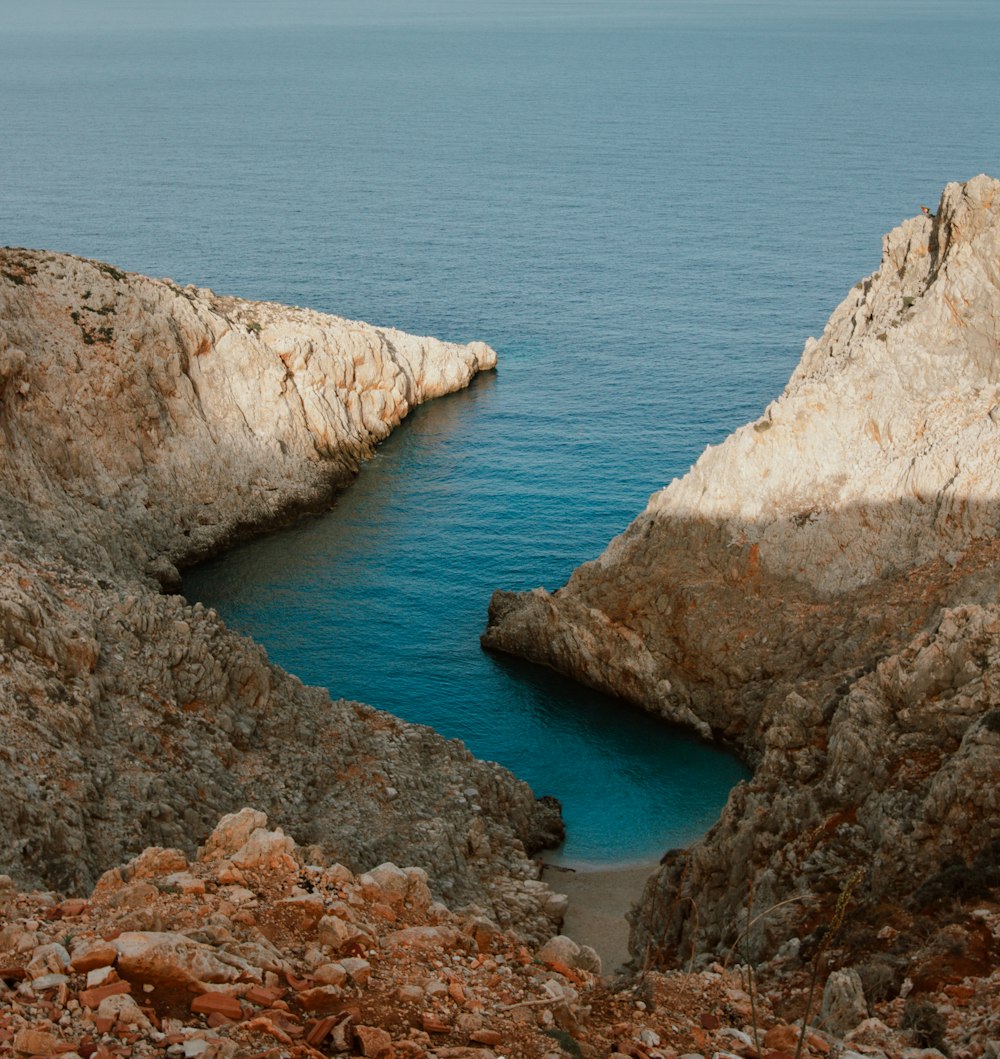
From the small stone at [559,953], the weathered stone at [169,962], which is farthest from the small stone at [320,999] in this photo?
the small stone at [559,953]

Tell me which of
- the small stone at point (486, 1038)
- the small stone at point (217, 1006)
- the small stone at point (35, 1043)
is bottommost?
the small stone at point (486, 1038)

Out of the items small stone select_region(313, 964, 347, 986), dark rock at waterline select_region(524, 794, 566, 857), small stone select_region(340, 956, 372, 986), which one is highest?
small stone select_region(313, 964, 347, 986)

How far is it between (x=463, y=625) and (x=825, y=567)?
18438 millimetres

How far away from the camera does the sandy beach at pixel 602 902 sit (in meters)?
38.7

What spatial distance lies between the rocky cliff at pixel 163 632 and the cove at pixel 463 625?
357cm

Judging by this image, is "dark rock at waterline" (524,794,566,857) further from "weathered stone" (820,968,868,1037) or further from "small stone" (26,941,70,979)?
"small stone" (26,941,70,979)

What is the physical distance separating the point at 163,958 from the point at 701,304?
9572cm

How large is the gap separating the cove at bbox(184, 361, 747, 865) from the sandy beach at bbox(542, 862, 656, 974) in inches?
61.6

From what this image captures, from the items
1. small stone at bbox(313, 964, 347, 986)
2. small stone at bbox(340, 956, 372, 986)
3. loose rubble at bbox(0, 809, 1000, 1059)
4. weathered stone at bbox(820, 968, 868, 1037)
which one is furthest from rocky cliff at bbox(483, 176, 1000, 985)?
small stone at bbox(313, 964, 347, 986)

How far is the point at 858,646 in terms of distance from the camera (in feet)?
157

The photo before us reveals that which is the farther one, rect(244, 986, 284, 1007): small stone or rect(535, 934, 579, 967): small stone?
rect(535, 934, 579, 967): small stone

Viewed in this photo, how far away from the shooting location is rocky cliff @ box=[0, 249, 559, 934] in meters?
37.0

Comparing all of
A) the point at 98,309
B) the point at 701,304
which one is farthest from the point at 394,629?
the point at 701,304

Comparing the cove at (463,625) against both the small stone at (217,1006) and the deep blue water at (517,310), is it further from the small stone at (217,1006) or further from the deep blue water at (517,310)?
the small stone at (217,1006)
